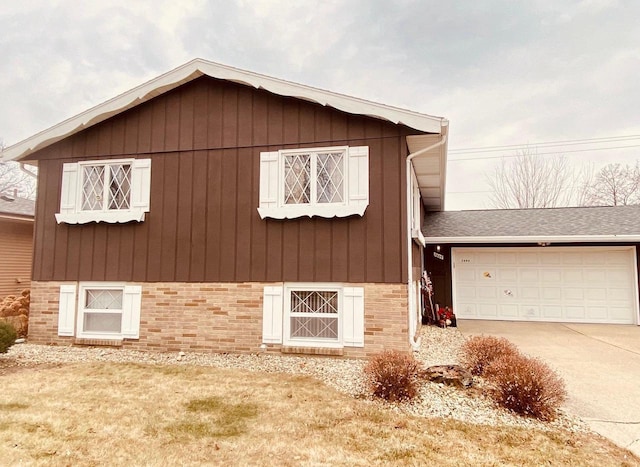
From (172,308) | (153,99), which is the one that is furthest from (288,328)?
(153,99)

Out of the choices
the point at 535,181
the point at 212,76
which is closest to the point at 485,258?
the point at 212,76

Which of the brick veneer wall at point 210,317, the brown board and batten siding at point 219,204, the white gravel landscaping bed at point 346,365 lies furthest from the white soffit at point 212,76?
the white gravel landscaping bed at point 346,365

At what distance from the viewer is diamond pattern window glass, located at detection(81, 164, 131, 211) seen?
297 inches

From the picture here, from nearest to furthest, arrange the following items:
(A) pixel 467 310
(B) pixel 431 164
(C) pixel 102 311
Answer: (C) pixel 102 311
(B) pixel 431 164
(A) pixel 467 310

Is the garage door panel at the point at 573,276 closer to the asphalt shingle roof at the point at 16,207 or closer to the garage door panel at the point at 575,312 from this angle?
the garage door panel at the point at 575,312

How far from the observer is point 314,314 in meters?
6.72

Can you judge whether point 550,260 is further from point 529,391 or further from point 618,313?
point 529,391

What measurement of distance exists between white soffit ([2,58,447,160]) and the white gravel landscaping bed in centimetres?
382

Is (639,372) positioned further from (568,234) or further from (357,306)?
(568,234)

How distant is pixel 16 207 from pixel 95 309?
7652 mm

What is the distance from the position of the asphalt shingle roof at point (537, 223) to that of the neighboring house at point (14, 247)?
1212 centimetres

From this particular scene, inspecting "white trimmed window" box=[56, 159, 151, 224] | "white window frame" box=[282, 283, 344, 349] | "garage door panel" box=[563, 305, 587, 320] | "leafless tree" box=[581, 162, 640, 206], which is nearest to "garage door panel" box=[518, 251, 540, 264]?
"garage door panel" box=[563, 305, 587, 320]

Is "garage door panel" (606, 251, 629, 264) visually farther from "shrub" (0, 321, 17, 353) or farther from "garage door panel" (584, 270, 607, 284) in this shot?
"shrub" (0, 321, 17, 353)

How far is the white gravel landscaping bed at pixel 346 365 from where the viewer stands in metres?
4.11
